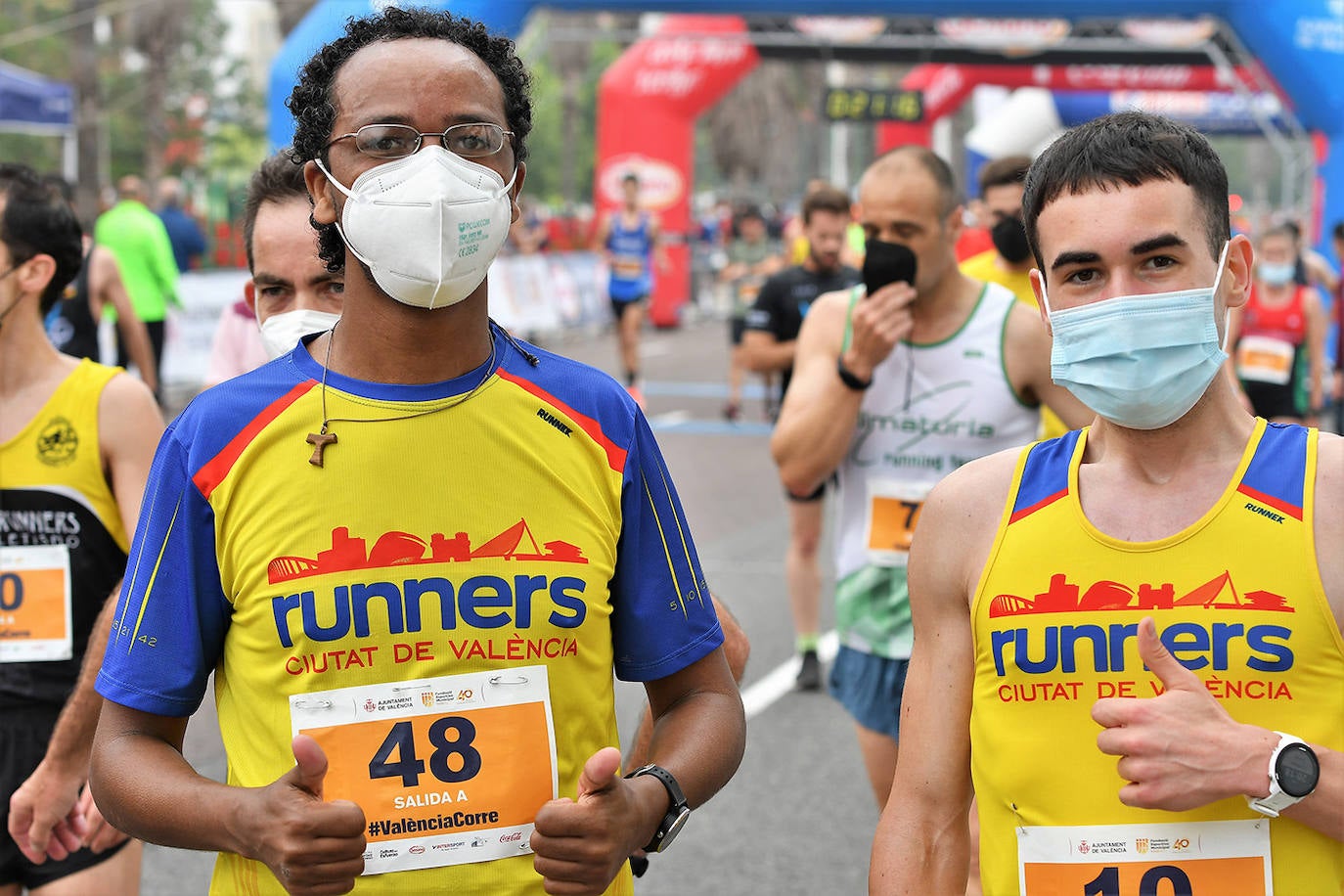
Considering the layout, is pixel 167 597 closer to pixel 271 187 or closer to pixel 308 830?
pixel 308 830

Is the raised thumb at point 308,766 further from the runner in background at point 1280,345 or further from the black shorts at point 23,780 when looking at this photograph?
the runner in background at point 1280,345

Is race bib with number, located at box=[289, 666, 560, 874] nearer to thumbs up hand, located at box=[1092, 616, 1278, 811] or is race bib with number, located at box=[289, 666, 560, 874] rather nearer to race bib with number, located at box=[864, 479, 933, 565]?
thumbs up hand, located at box=[1092, 616, 1278, 811]

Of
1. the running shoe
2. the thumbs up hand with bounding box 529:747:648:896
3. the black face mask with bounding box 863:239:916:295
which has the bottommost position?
the running shoe

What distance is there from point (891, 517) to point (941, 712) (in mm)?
2082

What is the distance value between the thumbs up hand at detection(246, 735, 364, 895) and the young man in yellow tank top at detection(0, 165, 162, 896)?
4.40 ft

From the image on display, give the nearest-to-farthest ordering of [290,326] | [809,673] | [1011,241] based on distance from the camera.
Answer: [290,326] → [1011,241] → [809,673]

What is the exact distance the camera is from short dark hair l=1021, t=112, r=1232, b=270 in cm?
223

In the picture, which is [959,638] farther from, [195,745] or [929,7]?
[929,7]

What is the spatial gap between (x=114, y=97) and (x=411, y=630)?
39790 millimetres

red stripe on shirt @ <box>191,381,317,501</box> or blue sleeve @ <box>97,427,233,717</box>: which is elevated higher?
red stripe on shirt @ <box>191,381,317,501</box>

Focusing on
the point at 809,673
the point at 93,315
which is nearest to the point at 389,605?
the point at 809,673

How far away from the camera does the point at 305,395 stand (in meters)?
2.18

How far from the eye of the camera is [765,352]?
838 cm

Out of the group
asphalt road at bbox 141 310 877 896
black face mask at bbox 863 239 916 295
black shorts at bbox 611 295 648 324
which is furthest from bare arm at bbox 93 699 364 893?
black shorts at bbox 611 295 648 324
